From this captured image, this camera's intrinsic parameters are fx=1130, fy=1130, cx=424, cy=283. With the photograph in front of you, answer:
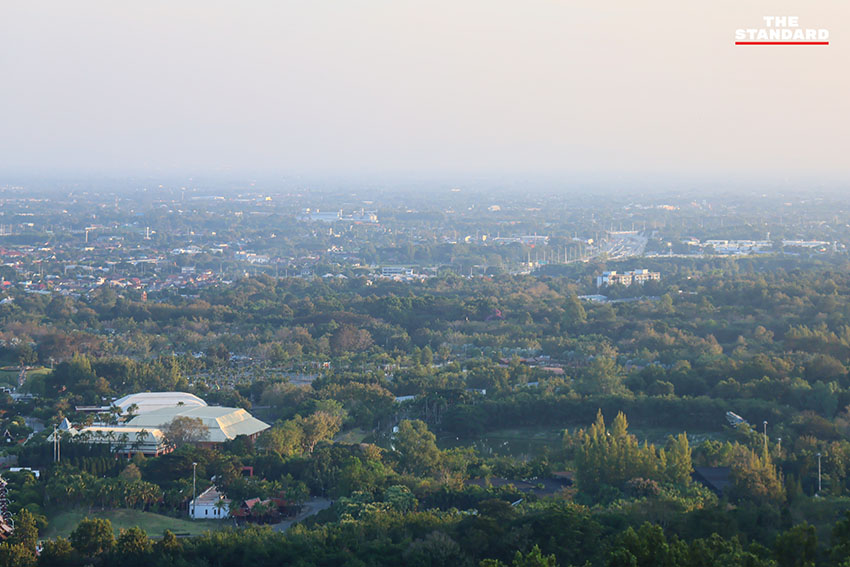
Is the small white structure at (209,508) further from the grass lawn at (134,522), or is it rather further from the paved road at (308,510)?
the paved road at (308,510)

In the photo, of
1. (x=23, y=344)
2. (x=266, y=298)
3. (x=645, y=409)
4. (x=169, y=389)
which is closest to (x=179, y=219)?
(x=266, y=298)

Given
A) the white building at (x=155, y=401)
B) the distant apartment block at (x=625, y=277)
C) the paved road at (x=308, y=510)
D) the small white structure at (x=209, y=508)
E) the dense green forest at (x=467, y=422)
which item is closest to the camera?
the dense green forest at (x=467, y=422)

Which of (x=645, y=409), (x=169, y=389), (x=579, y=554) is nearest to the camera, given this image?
(x=579, y=554)

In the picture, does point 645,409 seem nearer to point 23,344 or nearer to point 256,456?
point 256,456

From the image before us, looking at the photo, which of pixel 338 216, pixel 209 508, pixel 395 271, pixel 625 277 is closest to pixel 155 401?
pixel 209 508

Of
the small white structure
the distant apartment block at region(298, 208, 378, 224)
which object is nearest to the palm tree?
the small white structure

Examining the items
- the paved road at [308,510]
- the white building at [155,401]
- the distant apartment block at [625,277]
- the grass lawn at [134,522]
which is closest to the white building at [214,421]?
the white building at [155,401]

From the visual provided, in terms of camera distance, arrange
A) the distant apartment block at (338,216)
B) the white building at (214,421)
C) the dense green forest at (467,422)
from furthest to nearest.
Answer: the distant apartment block at (338,216) → the white building at (214,421) → the dense green forest at (467,422)

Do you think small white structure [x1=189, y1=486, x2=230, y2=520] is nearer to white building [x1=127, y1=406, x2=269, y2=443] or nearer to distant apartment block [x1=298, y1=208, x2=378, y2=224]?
white building [x1=127, y1=406, x2=269, y2=443]
